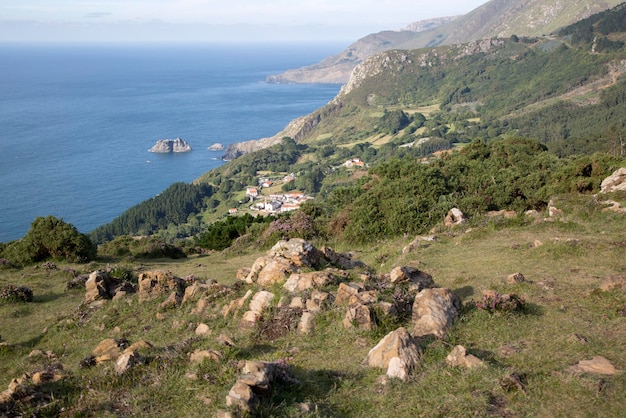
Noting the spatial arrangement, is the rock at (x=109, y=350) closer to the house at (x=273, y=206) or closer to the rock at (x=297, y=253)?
the rock at (x=297, y=253)

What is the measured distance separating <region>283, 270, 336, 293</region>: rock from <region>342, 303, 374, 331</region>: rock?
1869 mm

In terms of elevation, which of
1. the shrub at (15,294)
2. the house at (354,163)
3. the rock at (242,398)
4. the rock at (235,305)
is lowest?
the house at (354,163)

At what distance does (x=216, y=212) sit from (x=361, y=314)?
316 feet

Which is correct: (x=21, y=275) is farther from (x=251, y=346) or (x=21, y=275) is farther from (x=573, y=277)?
(x=573, y=277)

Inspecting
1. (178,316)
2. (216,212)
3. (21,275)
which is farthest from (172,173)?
(178,316)

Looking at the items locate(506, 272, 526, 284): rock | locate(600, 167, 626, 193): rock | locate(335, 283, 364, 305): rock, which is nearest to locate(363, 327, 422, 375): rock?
locate(335, 283, 364, 305): rock

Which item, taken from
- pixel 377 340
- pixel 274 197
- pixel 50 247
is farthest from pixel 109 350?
pixel 274 197

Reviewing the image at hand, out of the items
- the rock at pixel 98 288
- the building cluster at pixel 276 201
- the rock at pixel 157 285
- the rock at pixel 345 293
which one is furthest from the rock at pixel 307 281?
the building cluster at pixel 276 201

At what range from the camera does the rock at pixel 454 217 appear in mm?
22986

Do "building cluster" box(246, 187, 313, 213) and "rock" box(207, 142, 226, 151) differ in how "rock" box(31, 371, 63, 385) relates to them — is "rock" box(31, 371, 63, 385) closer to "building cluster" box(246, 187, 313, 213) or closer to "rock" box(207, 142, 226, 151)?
"building cluster" box(246, 187, 313, 213)

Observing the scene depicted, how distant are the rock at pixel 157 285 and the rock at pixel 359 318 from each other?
6.08 m

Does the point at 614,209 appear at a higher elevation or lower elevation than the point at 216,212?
higher

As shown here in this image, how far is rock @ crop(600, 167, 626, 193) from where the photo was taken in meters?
22.2

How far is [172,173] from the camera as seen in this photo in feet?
454
